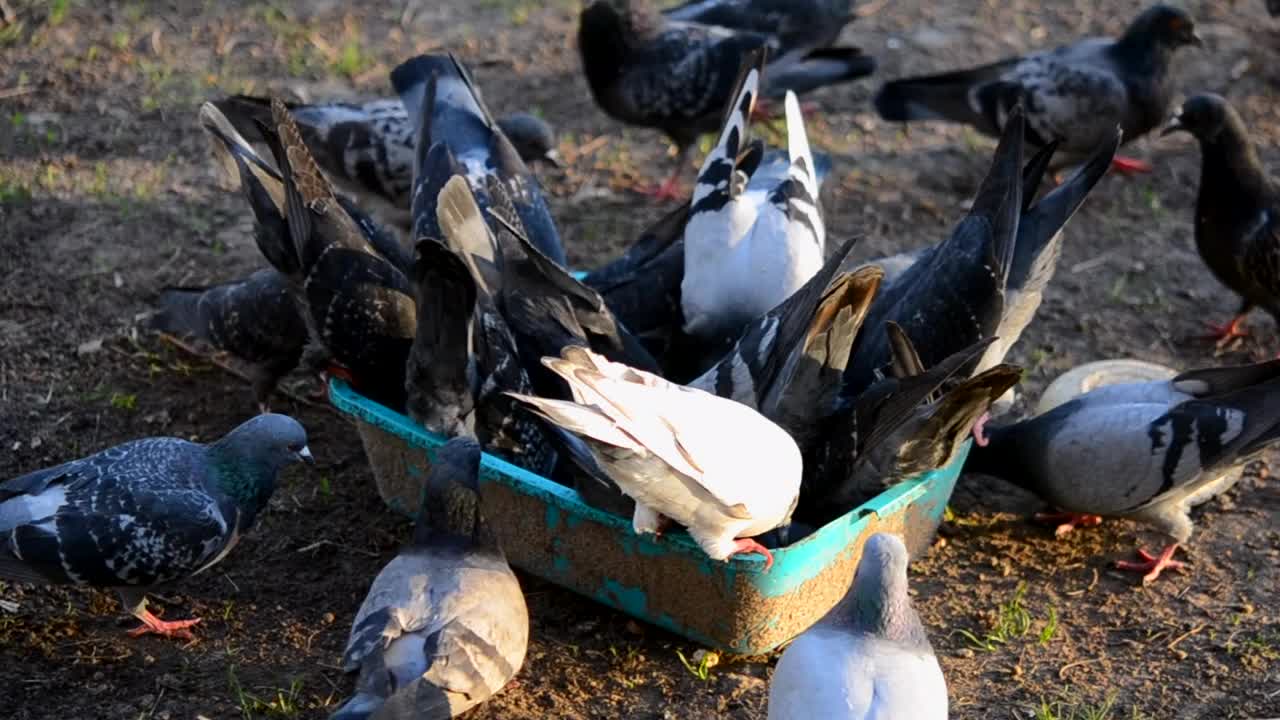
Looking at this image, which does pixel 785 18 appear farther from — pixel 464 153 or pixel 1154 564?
pixel 1154 564

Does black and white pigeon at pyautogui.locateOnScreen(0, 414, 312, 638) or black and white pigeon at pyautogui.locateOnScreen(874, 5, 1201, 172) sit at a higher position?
black and white pigeon at pyautogui.locateOnScreen(0, 414, 312, 638)

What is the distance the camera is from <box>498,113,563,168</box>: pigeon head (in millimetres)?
6844

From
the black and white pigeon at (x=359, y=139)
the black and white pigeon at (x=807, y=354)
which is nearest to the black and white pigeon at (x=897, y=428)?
the black and white pigeon at (x=807, y=354)

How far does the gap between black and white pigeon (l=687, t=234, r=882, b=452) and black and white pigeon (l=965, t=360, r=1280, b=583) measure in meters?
1.01

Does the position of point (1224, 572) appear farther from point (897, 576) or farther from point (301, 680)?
point (301, 680)

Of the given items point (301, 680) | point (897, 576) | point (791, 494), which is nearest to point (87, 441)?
point (301, 680)

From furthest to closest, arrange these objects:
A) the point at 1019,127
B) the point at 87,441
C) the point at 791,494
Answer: the point at 87,441
the point at 1019,127
the point at 791,494

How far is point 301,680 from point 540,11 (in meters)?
6.21

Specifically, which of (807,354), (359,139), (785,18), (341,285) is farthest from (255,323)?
(785,18)

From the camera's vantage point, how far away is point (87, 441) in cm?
523

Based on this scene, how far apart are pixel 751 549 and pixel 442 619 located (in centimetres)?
88

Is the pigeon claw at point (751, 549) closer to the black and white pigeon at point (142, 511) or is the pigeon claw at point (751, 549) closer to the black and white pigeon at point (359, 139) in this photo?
the black and white pigeon at point (142, 511)

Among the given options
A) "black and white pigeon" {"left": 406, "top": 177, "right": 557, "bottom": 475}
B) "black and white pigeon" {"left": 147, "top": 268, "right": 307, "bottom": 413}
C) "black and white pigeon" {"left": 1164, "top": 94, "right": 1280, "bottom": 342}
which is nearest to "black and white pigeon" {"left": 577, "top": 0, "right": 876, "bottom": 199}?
"black and white pigeon" {"left": 1164, "top": 94, "right": 1280, "bottom": 342}

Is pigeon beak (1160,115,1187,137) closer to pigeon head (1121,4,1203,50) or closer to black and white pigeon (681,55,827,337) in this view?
pigeon head (1121,4,1203,50)
